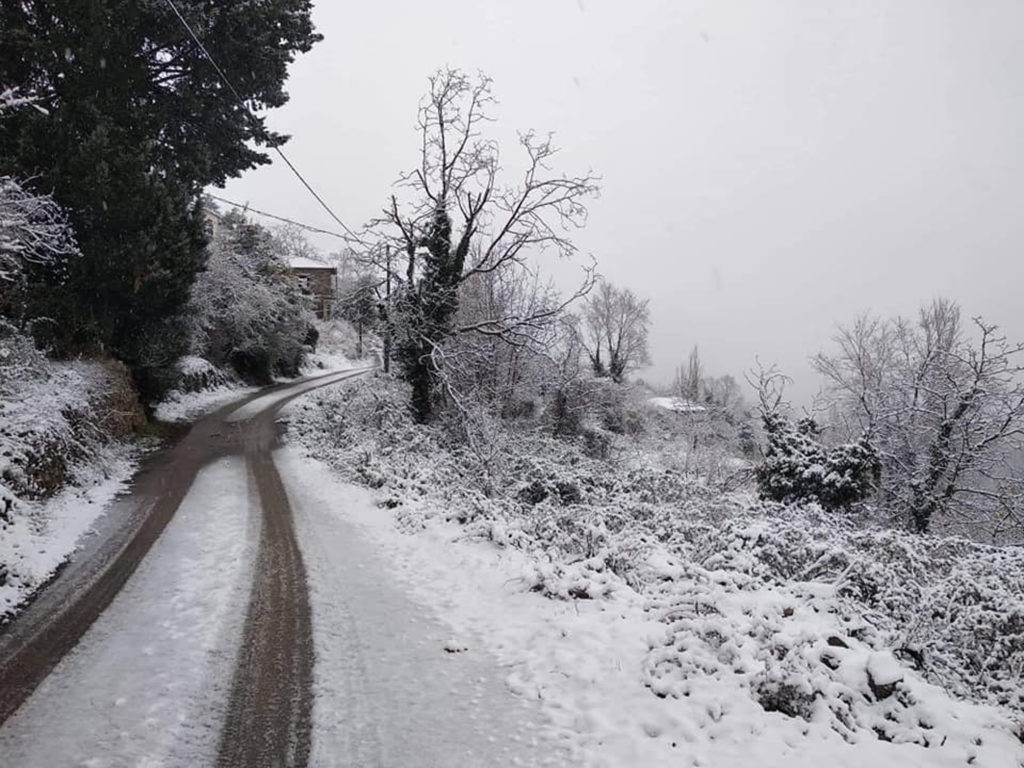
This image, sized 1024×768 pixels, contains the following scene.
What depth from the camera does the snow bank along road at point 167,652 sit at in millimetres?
4027

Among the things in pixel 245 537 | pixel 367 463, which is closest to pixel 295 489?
pixel 367 463

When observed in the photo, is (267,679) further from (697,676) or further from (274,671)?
(697,676)

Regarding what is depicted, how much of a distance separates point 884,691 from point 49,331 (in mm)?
16824

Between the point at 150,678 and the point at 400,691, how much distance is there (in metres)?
2.07

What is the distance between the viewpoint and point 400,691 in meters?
4.92

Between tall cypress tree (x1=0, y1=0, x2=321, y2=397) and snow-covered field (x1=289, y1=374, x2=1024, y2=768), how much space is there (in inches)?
413

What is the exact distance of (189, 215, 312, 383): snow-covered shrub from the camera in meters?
27.4

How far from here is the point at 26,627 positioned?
5.70 meters

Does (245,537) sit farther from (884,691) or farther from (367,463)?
(884,691)

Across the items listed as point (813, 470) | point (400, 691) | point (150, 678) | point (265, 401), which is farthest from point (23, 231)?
point (813, 470)

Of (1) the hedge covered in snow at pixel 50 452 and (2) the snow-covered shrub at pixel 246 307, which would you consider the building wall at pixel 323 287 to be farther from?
(1) the hedge covered in snow at pixel 50 452

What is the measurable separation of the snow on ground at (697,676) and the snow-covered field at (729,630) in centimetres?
2

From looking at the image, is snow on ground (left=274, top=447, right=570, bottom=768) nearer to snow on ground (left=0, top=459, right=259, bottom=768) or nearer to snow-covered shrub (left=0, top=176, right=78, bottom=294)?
snow on ground (left=0, top=459, right=259, bottom=768)

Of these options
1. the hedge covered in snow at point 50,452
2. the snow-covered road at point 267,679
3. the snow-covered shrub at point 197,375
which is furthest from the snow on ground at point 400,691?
the snow-covered shrub at point 197,375
